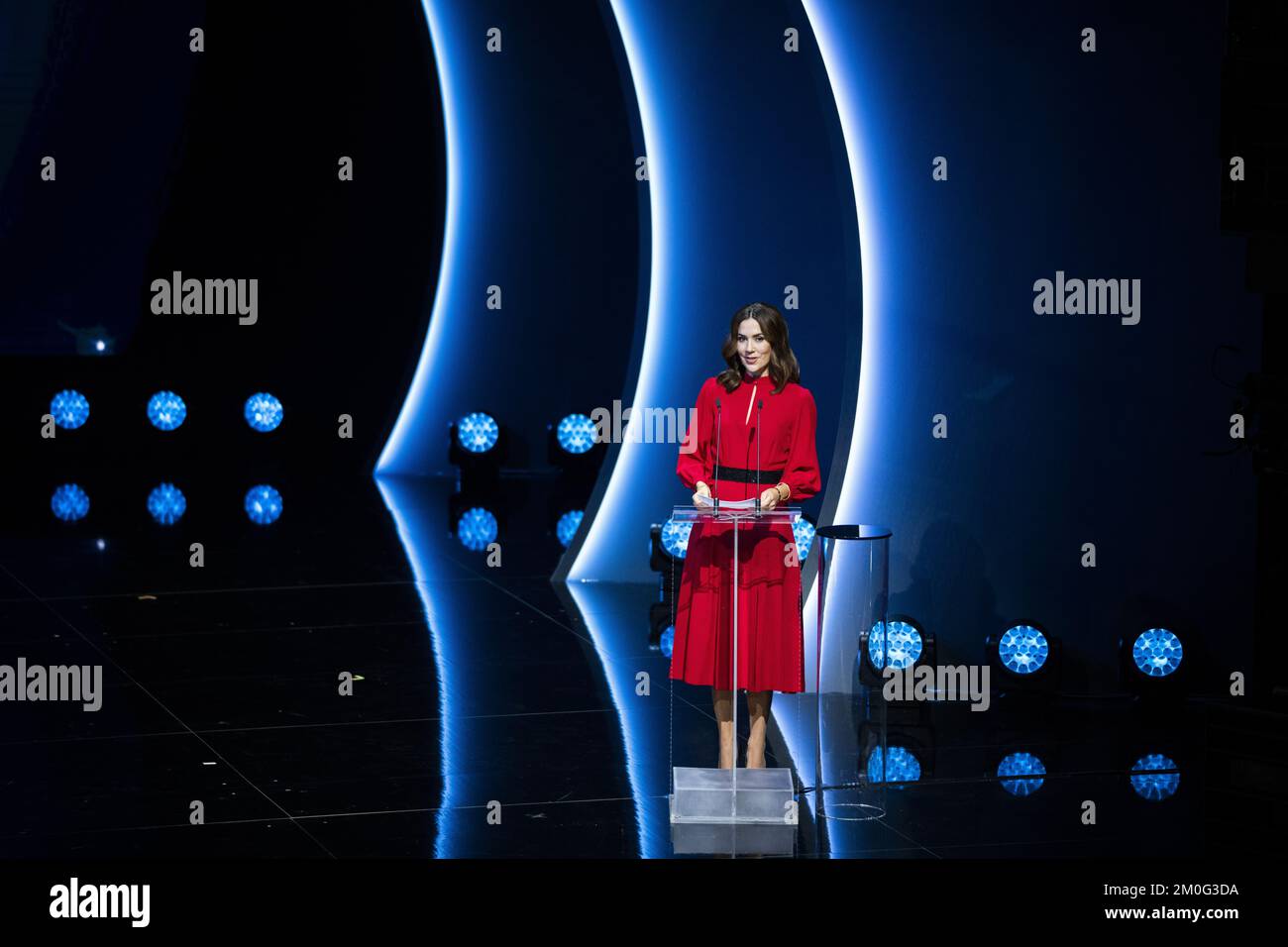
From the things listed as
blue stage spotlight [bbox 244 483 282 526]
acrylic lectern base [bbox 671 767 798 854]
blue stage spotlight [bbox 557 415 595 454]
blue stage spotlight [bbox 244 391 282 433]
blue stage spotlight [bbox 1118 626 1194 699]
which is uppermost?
blue stage spotlight [bbox 244 391 282 433]

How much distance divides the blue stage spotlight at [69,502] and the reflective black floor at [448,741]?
6.02 feet

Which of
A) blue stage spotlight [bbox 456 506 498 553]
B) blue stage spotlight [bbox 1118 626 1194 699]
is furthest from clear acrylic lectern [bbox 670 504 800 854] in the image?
blue stage spotlight [bbox 456 506 498 553]

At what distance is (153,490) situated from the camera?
1259cm

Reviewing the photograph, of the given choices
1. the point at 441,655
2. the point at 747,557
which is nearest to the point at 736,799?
the point at 747,557

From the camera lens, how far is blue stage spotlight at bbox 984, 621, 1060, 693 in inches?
265

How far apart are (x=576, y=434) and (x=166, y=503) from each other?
9.55 ft

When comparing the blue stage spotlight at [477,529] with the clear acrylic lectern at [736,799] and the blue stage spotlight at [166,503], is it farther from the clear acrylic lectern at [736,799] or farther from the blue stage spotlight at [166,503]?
the clear acrylic lectern at [736,799]

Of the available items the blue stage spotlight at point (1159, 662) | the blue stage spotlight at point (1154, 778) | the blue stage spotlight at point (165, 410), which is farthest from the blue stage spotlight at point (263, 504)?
the blue stage spotlight at point (1154, 778)

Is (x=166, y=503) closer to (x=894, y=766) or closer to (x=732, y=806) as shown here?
(x=894, y=766)

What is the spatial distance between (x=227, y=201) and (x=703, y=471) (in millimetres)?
9985

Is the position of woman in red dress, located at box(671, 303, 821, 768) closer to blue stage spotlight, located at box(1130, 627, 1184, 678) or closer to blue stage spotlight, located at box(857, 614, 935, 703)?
blue stage spotlight, located at box(857, 614, 935, 703)

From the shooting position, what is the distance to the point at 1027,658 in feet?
22.1

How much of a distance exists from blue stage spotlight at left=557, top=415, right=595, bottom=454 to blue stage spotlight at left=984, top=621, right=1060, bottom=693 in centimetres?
663

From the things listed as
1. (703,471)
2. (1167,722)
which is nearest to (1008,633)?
(1167,722)
